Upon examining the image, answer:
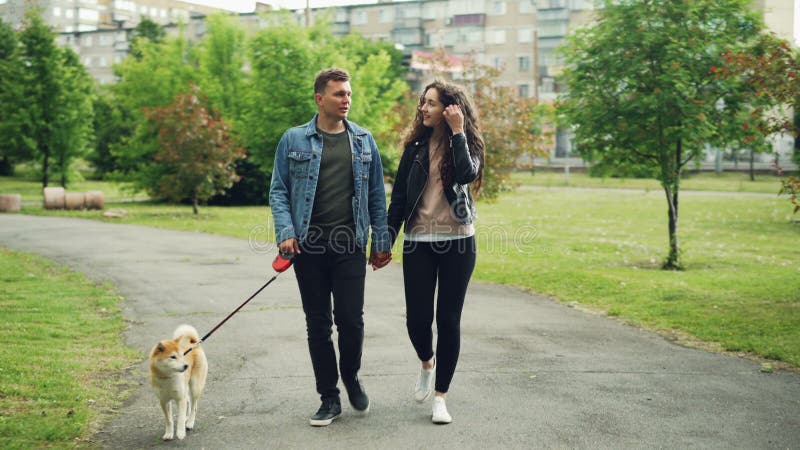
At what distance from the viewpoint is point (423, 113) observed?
16.7 ft

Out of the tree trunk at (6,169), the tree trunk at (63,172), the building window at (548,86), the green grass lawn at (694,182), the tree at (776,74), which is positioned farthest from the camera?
the building window at (548,86)

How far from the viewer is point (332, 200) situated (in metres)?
4.99

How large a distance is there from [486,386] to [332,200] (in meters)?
1.92

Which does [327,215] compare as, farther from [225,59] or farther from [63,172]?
[63,172]

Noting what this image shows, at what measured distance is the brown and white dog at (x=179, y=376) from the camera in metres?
4.46

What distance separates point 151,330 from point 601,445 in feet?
17.0

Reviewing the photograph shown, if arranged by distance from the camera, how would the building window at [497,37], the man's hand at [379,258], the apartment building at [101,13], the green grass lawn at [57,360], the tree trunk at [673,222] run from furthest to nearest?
the apartment building at [101,13]
the building window at [497,37]
the tree trunk at [673,222]
the man's hand at [379,258]
the green grass lawn at [57,360]

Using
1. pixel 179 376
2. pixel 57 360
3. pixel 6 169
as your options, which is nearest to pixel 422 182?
pixel 179 376

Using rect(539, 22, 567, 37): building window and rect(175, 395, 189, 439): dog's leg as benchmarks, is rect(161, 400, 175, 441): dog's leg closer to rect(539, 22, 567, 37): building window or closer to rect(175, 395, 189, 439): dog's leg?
rect(175, 395, 189, 439): dog's leg

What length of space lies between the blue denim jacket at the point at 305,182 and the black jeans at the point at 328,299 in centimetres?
13

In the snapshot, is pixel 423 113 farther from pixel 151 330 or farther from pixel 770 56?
pixel 770 56

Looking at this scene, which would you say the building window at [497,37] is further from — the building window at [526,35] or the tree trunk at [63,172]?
the tree trunk at [63,172]

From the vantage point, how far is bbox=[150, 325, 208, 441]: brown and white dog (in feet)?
14.6

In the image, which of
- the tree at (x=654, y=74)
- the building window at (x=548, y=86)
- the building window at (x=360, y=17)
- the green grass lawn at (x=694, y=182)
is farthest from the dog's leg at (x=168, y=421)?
the building window at (x=360, y=17)
